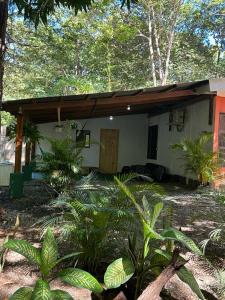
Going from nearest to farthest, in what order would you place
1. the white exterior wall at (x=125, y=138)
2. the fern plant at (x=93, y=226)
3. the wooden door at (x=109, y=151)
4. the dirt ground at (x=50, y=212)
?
1. the dirt ground at (x=50, y=212)
2. the fern plant at (x=93, y=226)
3. the white exterior wall at (x=125, y=138)
4. the wooden door at (x=109, y=151)

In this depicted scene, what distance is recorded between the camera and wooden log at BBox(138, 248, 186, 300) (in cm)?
246

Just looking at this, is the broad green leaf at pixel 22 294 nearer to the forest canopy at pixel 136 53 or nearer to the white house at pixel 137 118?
the white house at pixel 137 118

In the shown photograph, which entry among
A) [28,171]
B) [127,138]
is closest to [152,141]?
[127,138]

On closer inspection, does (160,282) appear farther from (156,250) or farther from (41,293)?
(41,293)

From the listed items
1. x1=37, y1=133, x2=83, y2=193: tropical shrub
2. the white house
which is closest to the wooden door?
the white house

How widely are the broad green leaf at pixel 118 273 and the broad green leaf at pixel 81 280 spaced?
98 millimetres

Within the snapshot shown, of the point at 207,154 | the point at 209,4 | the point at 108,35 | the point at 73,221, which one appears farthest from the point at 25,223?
the point at 209,4

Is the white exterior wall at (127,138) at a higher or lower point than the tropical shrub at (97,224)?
higher

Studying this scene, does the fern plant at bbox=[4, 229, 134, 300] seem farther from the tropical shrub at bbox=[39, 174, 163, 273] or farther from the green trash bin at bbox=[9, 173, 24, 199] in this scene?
the green trash bin at bbox=[9, 173, 24, 199]

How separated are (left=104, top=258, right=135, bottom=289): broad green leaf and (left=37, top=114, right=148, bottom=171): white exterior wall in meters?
11.9

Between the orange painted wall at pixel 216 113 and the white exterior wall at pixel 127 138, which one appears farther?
the white exterior wall at pixel 127 138

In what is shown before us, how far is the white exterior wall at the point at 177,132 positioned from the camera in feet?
32.5

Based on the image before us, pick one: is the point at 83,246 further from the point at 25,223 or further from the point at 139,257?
the point at 25,223

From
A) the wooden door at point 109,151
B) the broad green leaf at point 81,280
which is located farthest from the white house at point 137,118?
the broad green leaf at point 81,280
